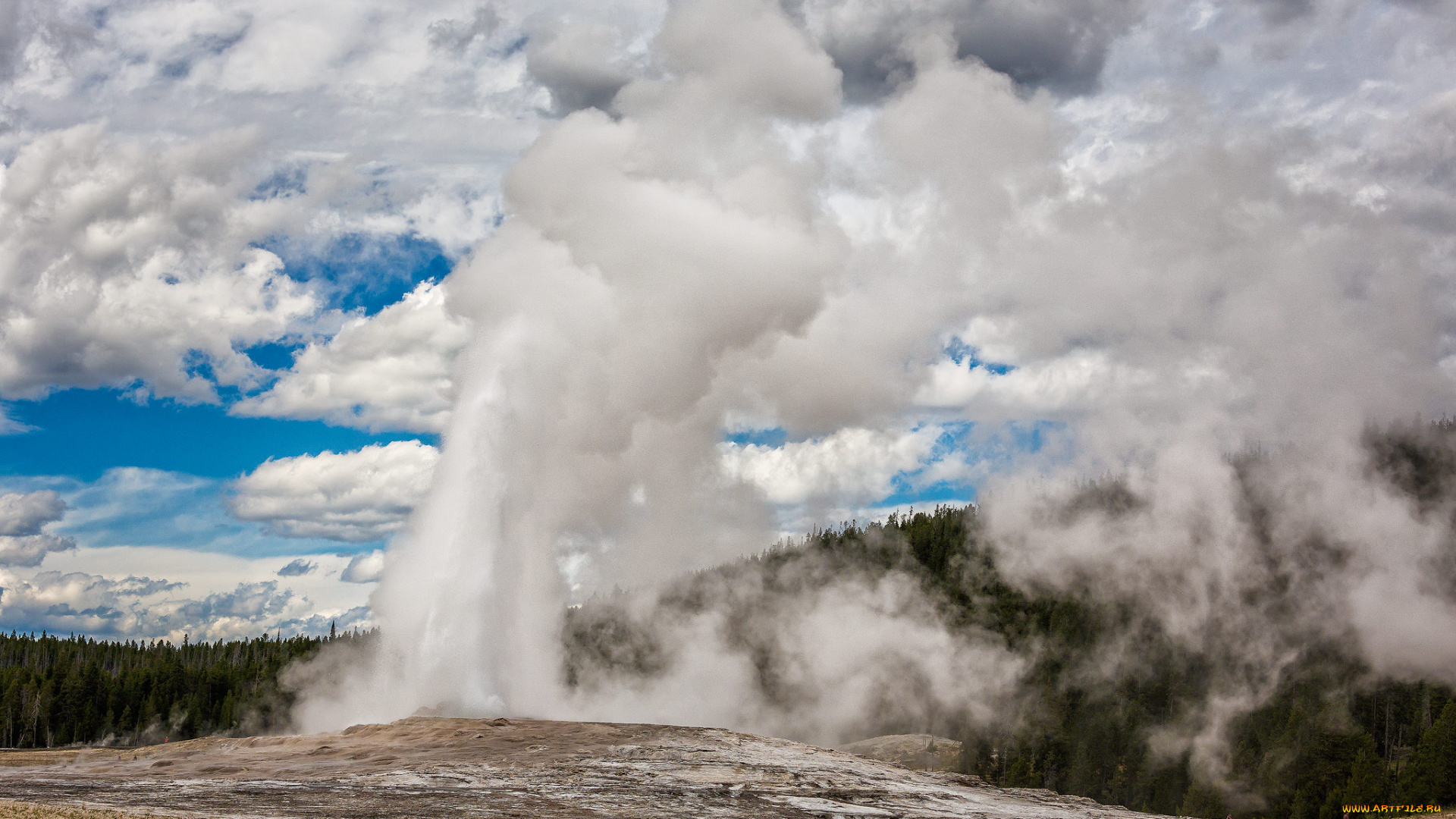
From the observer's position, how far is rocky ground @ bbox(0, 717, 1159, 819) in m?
28.0

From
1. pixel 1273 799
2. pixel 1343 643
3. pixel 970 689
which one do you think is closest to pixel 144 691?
pixel 970 689

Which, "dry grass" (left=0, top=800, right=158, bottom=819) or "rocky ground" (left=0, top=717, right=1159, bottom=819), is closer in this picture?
"dry grass" (left=0, top=800, right=158, bottom=819)

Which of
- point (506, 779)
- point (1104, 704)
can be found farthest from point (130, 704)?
point (1104, 704)

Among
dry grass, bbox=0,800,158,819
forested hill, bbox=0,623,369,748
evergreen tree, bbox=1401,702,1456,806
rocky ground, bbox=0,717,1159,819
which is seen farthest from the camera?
forested hill, bbox=0,623,369,748

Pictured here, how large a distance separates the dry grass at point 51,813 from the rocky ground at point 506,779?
27 centimetres

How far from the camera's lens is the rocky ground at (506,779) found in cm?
2800

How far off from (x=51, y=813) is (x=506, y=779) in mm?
13851

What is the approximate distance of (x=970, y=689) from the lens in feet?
393

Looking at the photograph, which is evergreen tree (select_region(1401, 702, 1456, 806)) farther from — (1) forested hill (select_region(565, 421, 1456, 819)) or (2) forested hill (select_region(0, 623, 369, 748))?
(2) forested hill (select_region(0, 623, 369, 748))

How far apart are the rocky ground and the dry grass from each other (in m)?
0.27

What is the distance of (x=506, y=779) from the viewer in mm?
33312

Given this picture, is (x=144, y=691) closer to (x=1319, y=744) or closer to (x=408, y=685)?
(x=408, y=685)

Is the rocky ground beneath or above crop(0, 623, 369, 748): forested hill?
above

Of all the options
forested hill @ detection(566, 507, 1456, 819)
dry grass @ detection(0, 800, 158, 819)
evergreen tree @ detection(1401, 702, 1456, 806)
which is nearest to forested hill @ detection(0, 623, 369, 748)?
forested hill @ detection(566, 507, 1456, 819)
